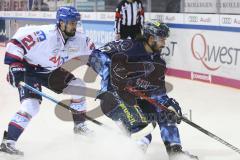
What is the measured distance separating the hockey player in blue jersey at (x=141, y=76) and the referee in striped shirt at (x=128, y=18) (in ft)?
15.5

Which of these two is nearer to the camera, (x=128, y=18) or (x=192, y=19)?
(x=192, y=19)

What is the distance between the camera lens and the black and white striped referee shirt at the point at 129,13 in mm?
8609

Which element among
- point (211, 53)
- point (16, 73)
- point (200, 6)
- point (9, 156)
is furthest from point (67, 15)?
point (200, 6)

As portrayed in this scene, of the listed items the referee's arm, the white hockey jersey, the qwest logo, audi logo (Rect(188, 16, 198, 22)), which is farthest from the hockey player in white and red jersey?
the referee's arm

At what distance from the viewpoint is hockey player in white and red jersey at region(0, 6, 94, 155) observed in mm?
4164

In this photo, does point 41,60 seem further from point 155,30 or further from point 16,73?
point 155,30

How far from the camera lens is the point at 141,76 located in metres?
3.91

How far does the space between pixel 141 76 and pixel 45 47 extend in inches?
38.0

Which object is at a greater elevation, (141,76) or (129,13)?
(129,13)

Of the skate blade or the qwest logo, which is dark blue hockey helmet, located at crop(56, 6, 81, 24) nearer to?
the skate blade

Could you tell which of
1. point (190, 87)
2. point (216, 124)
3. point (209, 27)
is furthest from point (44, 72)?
point (209, 27)

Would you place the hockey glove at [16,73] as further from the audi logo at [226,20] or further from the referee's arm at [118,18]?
the referee's arm at [118,18]

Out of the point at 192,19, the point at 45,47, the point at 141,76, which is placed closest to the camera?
the point at 141,76

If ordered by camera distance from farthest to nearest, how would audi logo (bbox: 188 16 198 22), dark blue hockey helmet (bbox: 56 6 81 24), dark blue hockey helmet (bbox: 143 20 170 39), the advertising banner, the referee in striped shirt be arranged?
1. the referee in striped shirt
2. audi logo (bbox: 188 16 198 22)
3. the advertising banner
4. dark blue hockey helmet (bbox: 56 6 81 24)
5. dark blue hockey helmet (bbox: 143 20 170 39)
